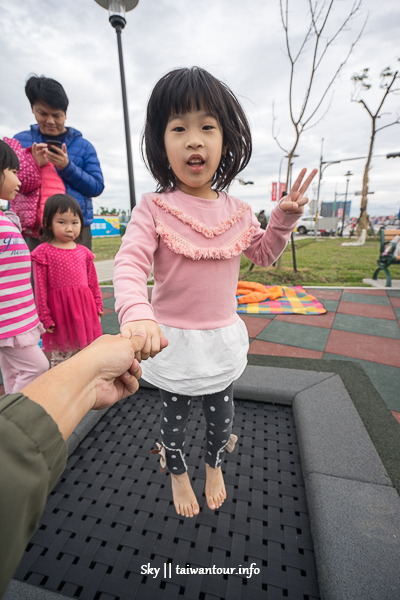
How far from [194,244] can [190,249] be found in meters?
0.04

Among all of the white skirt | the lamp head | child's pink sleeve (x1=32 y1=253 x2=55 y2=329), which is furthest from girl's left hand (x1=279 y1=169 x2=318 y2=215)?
the lamp head

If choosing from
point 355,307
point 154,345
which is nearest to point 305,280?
point 355,307

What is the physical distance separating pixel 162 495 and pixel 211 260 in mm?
995

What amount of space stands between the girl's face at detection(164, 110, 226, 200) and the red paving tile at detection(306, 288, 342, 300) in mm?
3675

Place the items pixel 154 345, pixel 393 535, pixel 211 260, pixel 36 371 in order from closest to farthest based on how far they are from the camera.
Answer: pixel 154 345
pixel 393 535
pixel 211 260
pixel 36 371

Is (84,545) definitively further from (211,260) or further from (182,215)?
(182,215)

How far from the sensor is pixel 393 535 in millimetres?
972

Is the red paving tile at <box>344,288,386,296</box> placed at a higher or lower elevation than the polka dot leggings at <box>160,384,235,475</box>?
lower

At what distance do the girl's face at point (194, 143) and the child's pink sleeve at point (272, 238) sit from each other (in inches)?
12.1

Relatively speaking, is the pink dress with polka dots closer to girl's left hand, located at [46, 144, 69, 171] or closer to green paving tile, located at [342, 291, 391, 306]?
girl's left hand, located at [46, 144, 69, 171]

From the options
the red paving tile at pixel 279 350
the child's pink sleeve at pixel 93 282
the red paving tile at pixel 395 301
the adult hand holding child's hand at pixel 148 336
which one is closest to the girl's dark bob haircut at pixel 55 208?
the child's pink sleeve at pixel 93 282

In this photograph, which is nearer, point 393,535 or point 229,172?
point 393,535

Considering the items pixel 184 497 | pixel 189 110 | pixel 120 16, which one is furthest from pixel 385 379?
pixel 120 16

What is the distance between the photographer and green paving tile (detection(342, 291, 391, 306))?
3.99 m
